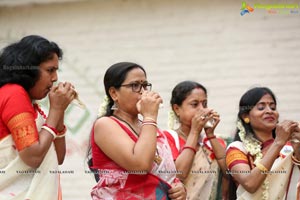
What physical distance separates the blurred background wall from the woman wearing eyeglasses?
273cm

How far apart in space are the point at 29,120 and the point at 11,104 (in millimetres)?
133

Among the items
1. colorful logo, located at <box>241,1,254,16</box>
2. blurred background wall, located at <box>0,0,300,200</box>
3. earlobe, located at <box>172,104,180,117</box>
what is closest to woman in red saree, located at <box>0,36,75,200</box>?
earlobe, located at <box>172,104,180,117</box>

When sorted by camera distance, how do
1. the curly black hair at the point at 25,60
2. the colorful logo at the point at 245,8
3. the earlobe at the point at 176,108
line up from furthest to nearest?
the colorful logo at the point at 245,8
the earlobe at the point at 176,108
the curly black hair at the point at 25,60

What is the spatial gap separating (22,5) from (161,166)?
428 centimetres

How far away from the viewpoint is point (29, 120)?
318cm

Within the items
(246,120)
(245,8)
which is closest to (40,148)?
(246,120)

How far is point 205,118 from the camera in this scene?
4.26m

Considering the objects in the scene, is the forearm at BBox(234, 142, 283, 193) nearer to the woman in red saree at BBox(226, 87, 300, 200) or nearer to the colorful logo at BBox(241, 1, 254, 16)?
the woman in red saree at BBox(226, 87, 300, 200)

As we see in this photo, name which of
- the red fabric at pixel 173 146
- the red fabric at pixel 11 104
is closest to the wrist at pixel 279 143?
the red fabric at pixel 173 146

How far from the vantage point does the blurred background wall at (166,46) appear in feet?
20.0

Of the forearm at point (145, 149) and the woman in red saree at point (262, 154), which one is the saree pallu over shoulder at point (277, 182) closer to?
the woman in red saree at point (262, 154)

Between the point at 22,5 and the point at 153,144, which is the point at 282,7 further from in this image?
the point at 153,144

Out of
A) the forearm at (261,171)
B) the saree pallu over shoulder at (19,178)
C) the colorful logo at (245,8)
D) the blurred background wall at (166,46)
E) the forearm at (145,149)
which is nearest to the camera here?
the forearm at (145,149)

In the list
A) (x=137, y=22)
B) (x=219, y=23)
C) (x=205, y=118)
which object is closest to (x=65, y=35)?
(x=137, y=22)
